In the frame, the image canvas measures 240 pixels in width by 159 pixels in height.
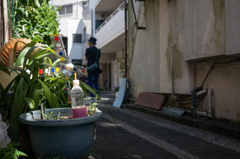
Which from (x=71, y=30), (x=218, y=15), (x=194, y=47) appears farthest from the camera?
(x=71, y=30)

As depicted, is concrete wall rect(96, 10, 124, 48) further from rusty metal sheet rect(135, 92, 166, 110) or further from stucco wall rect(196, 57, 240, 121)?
stucco wall rect(196, 57, 240, 121)

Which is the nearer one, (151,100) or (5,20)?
(5,20)

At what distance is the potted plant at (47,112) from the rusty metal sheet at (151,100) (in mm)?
3672

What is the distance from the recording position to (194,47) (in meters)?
4.22

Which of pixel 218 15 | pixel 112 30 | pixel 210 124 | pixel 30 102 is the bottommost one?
pixel 210 124

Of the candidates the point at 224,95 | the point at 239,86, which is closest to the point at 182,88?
the point at 224,95

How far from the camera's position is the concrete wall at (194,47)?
143 inches

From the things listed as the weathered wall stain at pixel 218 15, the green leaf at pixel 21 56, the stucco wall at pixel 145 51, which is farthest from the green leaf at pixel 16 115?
the stucco wall at pixel 145 51

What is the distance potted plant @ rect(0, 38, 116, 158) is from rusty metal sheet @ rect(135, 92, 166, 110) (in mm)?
3672

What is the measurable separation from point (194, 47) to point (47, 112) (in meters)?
2.99

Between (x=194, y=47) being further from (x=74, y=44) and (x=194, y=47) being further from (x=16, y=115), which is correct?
(x=74, y=44)

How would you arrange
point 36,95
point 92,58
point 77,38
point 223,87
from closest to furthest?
point 36,95 → point 223,87 → point 92,58 → point 77,38

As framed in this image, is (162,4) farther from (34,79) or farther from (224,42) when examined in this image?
(34,79)

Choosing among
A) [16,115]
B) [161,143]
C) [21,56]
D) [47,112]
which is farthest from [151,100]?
[16,115]
